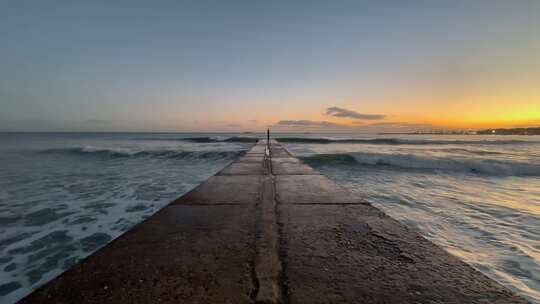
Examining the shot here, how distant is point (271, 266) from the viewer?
1.40 meters

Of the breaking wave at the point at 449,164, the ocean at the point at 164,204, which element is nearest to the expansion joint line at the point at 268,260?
the ocean at the point at 164,204

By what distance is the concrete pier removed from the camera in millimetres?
1145

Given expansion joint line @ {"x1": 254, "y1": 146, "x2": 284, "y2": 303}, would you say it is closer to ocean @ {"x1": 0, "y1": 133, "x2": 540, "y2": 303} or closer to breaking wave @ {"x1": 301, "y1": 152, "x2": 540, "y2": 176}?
ocean @ {"x1": 0, "y1": 133, "x2": 540, "y2": 303}

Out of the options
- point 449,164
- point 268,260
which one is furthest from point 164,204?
point 449,164

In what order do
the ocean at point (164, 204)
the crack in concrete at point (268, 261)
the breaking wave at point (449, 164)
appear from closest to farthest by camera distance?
the crack in concrete at point (268, 261), the ocean at point (164, 204), the breaking wave at point (449, 164)

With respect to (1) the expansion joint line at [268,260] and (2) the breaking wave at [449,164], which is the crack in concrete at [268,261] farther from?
(2) the breaking wave at [449,164]

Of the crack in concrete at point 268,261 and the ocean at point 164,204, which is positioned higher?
the crack in concrete at point 268,261

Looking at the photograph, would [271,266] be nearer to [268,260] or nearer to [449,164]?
[268,260]

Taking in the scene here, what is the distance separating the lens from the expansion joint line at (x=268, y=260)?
3.73 feet

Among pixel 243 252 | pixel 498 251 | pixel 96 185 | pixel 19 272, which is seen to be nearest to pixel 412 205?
pixel 498 251

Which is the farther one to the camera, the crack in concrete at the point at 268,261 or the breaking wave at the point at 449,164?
the breaking wave at the point at 449,164

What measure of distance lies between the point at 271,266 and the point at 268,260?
8cm

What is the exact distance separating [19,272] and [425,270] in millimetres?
4301

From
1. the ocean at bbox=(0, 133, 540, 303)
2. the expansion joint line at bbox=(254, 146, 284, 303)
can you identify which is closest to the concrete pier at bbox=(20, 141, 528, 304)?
the expansion joint line at bbox=(254, 146, 284, 303)
